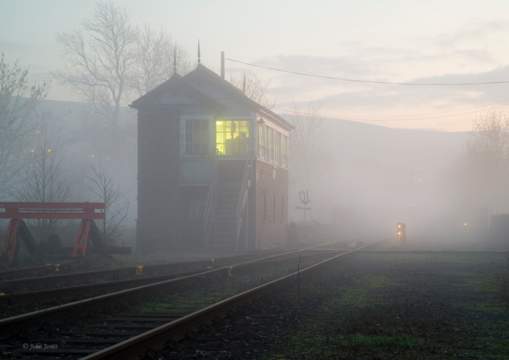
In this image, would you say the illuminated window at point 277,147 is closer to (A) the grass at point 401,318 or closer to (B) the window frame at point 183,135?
(B) the window frame at point 183,135

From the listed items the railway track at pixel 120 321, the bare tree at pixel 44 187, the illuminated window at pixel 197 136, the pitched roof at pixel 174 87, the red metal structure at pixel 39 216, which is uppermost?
the pitched roof at pixel 174 87

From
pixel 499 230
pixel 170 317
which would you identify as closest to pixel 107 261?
pixel 170 317

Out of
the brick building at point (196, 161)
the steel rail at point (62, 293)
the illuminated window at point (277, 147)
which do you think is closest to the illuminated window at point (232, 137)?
the brick building at point (196, 161)

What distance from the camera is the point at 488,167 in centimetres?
5331

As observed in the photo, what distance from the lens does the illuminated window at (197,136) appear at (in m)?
25.3

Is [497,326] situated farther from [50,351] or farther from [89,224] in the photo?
A: [89,224]

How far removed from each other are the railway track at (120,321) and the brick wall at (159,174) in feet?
45.9

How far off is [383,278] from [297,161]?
46543 mm

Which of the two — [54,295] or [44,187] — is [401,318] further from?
[44,187]

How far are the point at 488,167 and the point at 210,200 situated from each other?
39450 millimetres

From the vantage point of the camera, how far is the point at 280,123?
31.9 m

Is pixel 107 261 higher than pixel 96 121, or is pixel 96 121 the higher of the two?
pixel 96 121

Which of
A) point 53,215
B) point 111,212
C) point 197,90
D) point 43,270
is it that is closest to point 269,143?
point 197,90

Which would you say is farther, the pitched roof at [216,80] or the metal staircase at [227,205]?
the pitched roof at [216,80]
